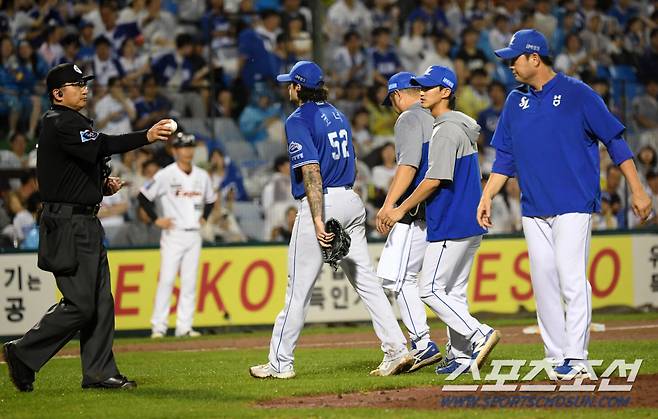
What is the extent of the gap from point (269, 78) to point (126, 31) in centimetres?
281

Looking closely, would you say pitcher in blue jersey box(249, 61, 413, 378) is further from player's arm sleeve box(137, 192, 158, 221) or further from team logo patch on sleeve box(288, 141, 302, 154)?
player's arm sleeve box(137, 192, 158, 221)

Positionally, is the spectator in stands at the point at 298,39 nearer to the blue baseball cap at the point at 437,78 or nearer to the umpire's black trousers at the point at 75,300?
the blue baseball cap at the point at 437,78

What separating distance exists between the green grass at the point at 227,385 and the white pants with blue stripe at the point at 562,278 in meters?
0.79

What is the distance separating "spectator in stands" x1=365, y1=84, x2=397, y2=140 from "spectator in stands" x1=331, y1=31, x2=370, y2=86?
1477mm

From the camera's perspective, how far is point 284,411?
741cm

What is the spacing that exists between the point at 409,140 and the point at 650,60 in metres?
14.6

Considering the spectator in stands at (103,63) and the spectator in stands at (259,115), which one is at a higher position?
the spectator in stands at (103,63)

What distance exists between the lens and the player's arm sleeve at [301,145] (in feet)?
29.4

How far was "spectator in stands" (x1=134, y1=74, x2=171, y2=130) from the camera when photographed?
1853cm

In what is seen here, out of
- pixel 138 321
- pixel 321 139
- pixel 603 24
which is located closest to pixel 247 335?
pixel 138 321

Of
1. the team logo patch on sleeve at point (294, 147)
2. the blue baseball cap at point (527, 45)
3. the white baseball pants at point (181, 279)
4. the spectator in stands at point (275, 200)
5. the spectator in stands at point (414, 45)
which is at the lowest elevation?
the white baseball pants at point (181, 279)

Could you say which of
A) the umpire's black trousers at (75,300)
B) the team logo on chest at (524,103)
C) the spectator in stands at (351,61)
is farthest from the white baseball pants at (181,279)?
the team logo on chest at (524,103)

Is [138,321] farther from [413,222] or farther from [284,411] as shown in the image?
[284,411]

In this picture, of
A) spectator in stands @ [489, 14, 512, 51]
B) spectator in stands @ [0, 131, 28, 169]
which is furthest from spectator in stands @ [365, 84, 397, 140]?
Result: spectator in stands @ [0, 131, 28, 169]
